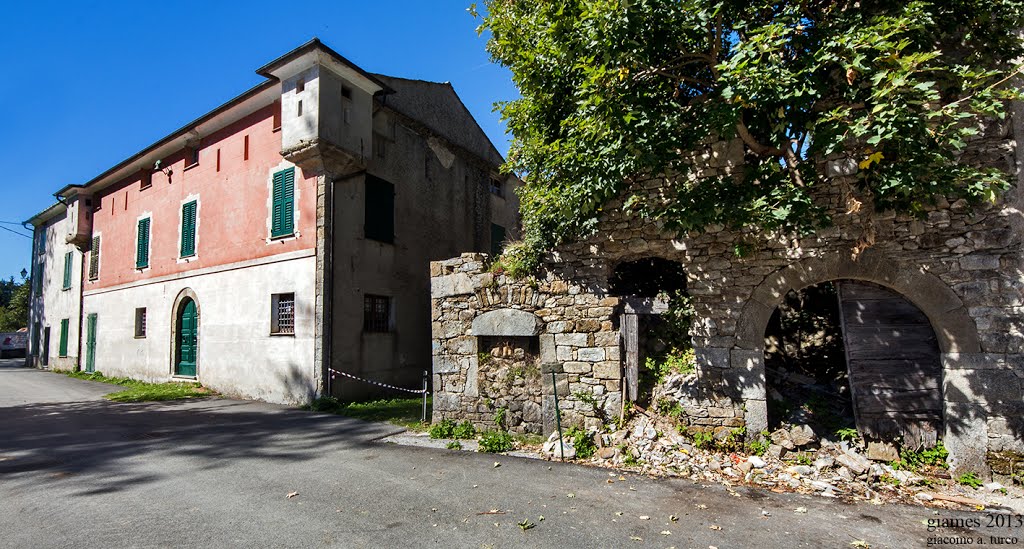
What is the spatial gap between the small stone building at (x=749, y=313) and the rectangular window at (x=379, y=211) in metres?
3.71

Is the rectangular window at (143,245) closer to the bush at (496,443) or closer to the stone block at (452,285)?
the stone block at (452,285)

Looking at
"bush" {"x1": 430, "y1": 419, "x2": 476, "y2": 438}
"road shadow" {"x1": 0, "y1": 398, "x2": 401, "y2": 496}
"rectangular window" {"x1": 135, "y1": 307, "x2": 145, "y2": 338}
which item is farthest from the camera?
"rectangular window" {"x1": 135, "y1": 307, "x2": 145, "y2": 338}

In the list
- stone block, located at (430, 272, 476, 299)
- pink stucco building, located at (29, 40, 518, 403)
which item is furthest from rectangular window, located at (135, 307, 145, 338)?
stone block, located at (430, 272, 476, 299)

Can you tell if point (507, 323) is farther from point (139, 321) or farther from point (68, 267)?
point (68, 267)

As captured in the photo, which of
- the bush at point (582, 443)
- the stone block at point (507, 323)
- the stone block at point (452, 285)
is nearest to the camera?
the bush at point (582, 443)

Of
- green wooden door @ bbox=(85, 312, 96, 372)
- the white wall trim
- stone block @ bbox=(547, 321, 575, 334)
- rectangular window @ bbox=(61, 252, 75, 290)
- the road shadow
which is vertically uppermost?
rectangular window @ bbox=(61, 252, 75, 290)

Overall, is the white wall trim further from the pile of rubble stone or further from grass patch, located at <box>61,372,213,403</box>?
the pile of rubble stone

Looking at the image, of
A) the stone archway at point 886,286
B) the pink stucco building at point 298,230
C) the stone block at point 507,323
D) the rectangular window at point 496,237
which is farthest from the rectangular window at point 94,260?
the stone archway at point 886,286

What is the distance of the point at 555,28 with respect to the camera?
6.03m

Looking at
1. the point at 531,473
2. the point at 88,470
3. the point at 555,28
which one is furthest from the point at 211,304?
the point at 555,28

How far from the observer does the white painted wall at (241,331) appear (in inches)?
413

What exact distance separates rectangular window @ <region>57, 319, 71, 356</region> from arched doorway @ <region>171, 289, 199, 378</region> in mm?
9748

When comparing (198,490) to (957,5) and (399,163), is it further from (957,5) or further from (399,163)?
(957,5)

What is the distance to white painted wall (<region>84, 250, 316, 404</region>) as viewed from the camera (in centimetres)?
1049
